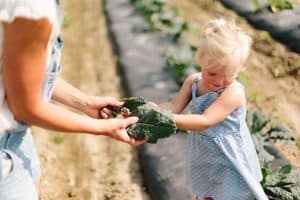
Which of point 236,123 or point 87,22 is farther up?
point 236,123

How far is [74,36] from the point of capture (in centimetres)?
651

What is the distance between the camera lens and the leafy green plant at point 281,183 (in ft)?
10.3

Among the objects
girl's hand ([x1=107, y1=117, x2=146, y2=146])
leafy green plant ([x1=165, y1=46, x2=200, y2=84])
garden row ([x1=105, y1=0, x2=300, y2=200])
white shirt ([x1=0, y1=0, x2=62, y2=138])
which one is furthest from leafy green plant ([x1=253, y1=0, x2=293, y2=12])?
white shirt ([x1=0, y1=0, x2=62, y2=138])

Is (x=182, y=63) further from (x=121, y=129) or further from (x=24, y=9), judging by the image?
(x=24, y=9)

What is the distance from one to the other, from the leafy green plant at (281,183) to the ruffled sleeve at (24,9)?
1.87m

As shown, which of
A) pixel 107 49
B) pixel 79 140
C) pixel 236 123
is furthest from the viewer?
pixel 107 49

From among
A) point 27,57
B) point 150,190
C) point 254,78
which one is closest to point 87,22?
point 254,78

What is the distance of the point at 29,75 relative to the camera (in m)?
1.74

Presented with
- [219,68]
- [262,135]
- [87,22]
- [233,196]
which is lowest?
[87,22]

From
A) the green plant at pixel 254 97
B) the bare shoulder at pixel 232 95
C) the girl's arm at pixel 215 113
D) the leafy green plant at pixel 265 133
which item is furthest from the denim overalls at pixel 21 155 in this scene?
the green plant at pixel 254 97

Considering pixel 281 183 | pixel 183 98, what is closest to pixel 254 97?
pixel 281 183

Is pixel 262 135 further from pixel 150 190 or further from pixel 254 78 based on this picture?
pixel 254 78

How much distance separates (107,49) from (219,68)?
3753 millimetres

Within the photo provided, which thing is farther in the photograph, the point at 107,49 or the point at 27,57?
the point at 107,49
